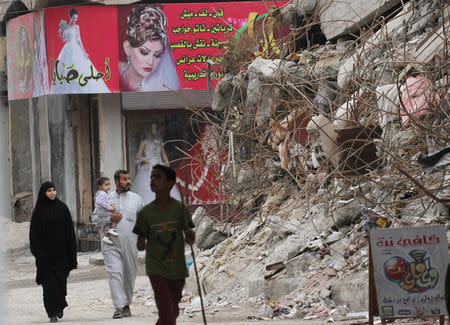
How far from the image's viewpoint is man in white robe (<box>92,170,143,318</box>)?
33.4 feet

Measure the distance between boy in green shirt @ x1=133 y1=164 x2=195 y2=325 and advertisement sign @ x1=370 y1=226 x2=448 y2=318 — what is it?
132 centimetres

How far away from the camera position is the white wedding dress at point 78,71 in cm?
2059

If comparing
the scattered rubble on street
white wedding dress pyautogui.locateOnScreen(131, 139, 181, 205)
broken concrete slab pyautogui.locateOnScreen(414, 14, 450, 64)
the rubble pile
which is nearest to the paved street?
the scattered rubble on street

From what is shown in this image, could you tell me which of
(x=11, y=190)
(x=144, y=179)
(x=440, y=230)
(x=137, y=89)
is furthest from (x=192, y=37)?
(x=440, y=230)

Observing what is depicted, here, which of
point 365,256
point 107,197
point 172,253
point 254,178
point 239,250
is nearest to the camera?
point 172,253

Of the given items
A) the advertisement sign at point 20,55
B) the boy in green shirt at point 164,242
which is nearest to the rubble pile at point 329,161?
the boy in green shirt at point 164,242

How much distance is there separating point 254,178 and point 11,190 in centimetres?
1357

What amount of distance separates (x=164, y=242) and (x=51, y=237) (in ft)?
14.7

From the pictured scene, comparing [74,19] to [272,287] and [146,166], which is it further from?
[272,287]

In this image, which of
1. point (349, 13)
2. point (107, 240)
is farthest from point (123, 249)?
point (349, 13)

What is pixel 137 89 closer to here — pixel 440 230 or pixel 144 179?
pixel 144 179

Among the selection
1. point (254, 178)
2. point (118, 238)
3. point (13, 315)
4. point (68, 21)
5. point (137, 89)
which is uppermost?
point (68, 21)

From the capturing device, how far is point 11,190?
25.6m

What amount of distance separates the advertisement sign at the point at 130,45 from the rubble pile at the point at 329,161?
19.7 ft
